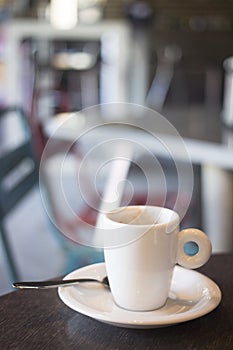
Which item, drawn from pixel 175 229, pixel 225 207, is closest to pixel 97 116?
pixel 225 207

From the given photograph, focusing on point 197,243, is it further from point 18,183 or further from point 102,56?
point 102,56

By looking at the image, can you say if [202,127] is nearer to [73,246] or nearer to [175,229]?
[73,246]

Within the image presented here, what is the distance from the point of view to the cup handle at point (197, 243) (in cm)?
75

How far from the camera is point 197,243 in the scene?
0.76 meters

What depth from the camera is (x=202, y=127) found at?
2.03 m

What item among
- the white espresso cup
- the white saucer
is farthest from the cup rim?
the white saucer

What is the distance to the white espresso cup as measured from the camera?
716 millimetres

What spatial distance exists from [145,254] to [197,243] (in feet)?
0.27

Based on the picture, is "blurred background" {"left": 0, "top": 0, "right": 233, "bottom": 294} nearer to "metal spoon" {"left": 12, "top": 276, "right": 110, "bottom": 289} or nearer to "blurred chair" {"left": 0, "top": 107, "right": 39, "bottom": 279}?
"blurred chair" {"left": 0, "top": 107, "right": 39, "bottom": 279}

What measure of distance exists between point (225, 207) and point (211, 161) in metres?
0.34

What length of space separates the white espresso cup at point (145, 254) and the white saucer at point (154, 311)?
0.06 feet

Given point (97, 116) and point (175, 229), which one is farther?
point (97, 116)

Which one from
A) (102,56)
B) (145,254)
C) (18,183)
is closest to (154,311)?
(145,254)

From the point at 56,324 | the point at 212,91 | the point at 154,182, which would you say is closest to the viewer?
the point at 56,324
